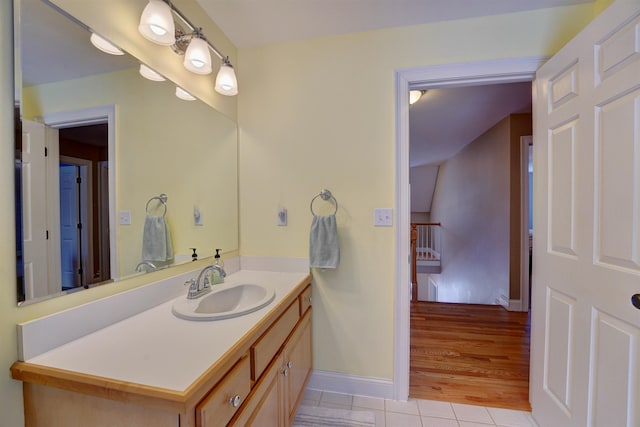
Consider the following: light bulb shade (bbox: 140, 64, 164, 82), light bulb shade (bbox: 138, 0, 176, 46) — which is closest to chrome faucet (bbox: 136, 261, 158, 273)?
light bulb shade (bbox: 140, 64, 164, 82)

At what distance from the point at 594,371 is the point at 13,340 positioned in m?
2.08

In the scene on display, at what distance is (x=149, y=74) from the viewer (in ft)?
3.71

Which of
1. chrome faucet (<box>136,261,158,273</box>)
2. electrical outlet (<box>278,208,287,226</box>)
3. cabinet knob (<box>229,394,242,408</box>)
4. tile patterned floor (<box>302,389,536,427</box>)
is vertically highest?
electrical outlet (<box>278,208,287,226</box>)

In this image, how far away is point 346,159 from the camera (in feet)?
5.27

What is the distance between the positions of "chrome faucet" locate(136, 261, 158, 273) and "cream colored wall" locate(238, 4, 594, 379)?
654 mm

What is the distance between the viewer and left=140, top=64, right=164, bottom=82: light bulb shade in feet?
3.60

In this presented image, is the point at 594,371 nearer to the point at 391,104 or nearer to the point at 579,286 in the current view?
the point at 579,286

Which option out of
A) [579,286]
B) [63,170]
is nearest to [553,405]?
[579,286]

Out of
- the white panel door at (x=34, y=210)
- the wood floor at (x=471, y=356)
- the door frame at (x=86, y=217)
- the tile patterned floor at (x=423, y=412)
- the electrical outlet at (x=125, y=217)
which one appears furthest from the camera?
the wood floor at (x=471, y=356)

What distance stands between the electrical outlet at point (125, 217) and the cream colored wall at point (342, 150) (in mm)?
749

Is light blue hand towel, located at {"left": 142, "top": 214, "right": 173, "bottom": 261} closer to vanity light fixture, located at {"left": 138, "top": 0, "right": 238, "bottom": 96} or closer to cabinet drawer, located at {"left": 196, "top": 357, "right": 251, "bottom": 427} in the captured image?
cabinet drawer, located at {"left": 196, "top": 357, "right": 251, "bottom": 427}

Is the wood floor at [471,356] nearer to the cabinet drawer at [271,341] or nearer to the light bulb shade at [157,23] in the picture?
the cabinet drawer at [271,341]

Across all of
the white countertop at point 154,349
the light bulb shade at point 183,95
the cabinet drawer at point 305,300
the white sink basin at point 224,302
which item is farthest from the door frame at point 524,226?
the light bulb shade at point 183,95

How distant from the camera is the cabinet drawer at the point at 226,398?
2.14 feet
